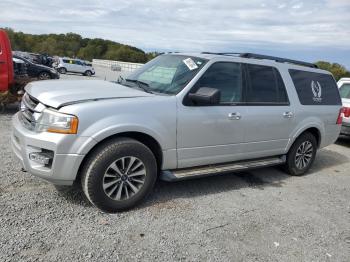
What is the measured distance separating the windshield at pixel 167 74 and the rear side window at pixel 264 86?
2.71 ft

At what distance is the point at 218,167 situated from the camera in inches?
190

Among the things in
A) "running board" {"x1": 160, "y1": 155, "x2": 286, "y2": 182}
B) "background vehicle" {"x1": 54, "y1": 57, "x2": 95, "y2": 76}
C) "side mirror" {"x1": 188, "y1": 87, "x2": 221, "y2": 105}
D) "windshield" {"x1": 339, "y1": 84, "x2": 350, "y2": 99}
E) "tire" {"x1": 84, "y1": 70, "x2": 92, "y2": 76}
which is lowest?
"tire" {"x1": 84, "y1": 70, "x2": 92, "y2": 76}

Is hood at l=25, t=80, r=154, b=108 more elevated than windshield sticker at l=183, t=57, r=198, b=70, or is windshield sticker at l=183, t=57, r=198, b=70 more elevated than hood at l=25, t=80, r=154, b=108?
windshield sticker at l=183, t=57, r=198, b=70

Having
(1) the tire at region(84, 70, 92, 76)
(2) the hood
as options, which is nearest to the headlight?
(2) the hood

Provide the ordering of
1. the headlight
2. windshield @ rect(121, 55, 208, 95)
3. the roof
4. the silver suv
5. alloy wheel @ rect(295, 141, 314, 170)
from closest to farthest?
the headlight < the silver suv < windshield @ rect(121, 55, 208, 95) < the roof < alloy wheel @ rect(295, 141, 314, 170)

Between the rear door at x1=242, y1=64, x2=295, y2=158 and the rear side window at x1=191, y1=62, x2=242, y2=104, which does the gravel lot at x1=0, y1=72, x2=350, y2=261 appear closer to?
the rear door at x1=242, y1=64, x2=295, y2=158

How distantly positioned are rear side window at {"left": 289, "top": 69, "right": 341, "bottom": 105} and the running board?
1187mm

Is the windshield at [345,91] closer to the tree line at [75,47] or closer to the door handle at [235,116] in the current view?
the door handle at [235,116]

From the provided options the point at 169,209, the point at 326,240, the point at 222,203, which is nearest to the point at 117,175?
the point at 169,209

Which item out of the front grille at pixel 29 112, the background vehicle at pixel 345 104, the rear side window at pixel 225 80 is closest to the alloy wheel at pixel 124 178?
the front grille at pixel 29 112

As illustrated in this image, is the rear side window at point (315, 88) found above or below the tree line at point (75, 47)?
above

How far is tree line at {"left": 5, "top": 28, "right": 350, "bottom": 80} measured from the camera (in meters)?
73.6

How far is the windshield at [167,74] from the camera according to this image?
4.48 metres

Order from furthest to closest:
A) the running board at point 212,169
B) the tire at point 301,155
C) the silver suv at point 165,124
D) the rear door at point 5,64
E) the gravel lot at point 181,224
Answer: the rear door at point 5,64, the tire at point 301,155, the running board at point 212,169, the silver suv at point 165,124, the gravel lot at point 181,224
